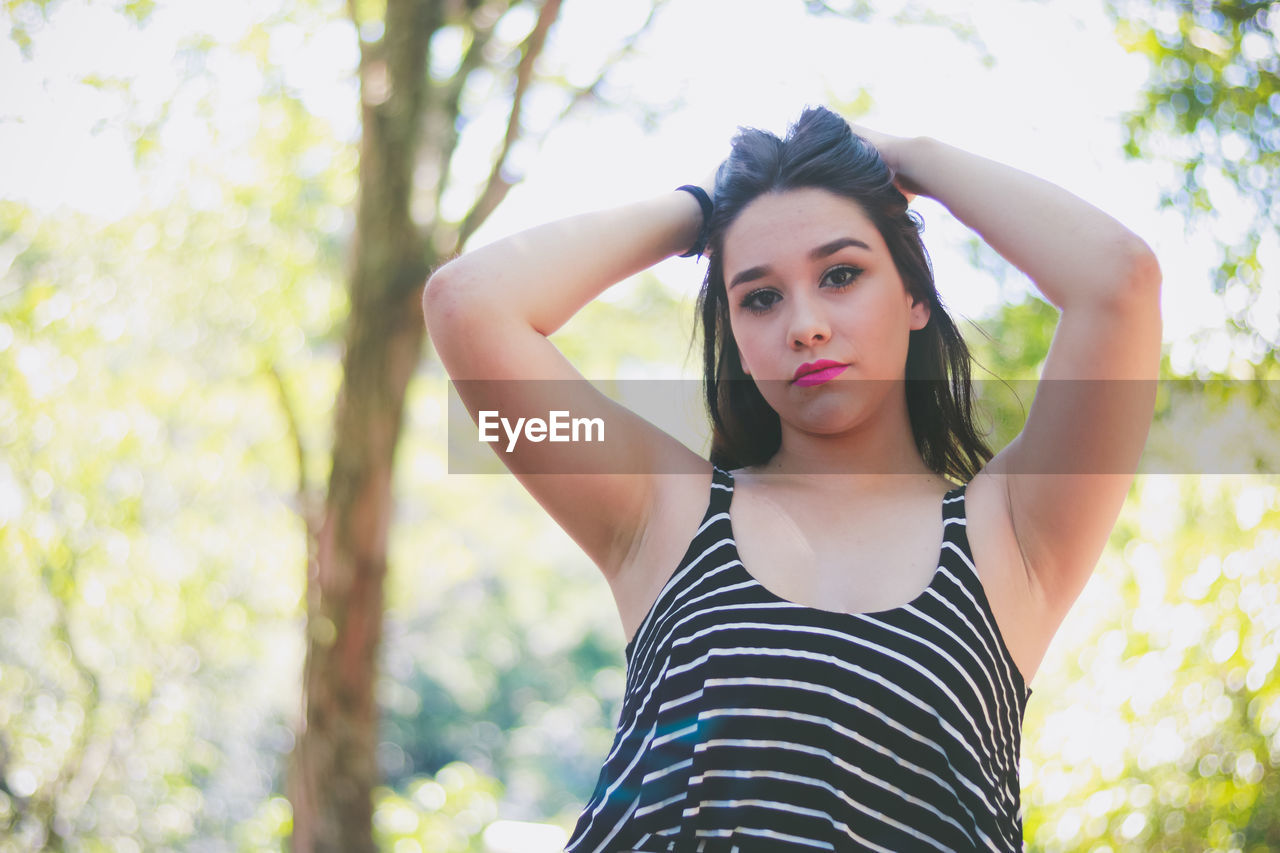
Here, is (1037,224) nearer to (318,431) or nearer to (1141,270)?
(1141,270)

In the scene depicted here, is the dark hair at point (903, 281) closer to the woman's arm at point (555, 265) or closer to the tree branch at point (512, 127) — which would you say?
the woman's arm at point (555, 265)

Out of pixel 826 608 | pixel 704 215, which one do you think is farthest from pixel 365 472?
pixel 826 608

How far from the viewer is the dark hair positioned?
1.34 metres

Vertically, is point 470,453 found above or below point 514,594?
above

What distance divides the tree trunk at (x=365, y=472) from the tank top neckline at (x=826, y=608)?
9.25 ft

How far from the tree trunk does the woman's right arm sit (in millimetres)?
2658

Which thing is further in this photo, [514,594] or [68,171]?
[514,594]

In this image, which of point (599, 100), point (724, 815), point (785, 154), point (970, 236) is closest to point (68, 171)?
point (599, 100)

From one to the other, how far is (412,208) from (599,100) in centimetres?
94

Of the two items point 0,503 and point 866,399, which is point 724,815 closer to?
point 866,399

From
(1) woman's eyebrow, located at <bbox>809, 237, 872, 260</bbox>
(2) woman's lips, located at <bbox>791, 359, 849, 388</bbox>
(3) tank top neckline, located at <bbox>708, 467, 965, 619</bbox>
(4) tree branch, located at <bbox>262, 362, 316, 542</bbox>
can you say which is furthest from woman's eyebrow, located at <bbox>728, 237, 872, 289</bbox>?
(4) tree branch, located at <bbox>262, 362, 316, 542</bbox>

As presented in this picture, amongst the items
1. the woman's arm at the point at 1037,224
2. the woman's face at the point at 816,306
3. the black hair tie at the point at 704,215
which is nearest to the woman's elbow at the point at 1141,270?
the woman's arm at the point at 1037,224

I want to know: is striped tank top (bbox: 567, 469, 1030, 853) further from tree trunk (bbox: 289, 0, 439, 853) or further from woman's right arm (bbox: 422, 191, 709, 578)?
tree trunk (bbox: 289, 0, 439, 853)

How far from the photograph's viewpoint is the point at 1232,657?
2.88 meters
